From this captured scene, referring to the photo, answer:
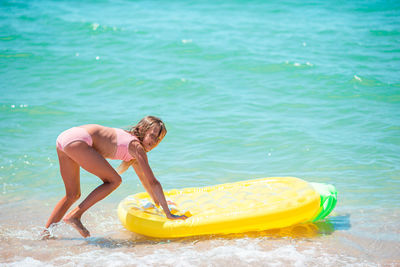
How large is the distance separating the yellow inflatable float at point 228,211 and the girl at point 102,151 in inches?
8.6

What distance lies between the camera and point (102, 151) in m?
3.74

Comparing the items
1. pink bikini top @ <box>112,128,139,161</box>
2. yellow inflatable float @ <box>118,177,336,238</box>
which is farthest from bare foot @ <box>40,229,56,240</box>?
pink bikini top @ <box>112,128,139,161</box>

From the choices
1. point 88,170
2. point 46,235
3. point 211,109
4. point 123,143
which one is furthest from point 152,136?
point 211,109

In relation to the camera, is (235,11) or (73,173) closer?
(73,173)

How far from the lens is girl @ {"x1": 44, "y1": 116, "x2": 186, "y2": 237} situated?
361cm

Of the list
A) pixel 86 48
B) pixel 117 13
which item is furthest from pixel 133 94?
pixel 117 13

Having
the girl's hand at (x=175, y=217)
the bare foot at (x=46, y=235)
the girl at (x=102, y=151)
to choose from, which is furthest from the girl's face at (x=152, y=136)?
the bare foot at (x=46, y=235)

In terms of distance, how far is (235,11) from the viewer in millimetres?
15570

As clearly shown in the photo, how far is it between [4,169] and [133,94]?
3748mm

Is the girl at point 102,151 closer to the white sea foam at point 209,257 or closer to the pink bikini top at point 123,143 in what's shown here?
the pink bikini top at point 123,143

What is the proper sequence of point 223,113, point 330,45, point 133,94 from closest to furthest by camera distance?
point 223,113, point 133,94, point 330,45

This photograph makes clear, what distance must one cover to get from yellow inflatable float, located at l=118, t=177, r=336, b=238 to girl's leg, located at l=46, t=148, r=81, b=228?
0.51 m

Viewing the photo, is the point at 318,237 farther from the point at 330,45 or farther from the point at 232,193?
the point at 330,45

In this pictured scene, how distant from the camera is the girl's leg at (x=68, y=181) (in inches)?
148
